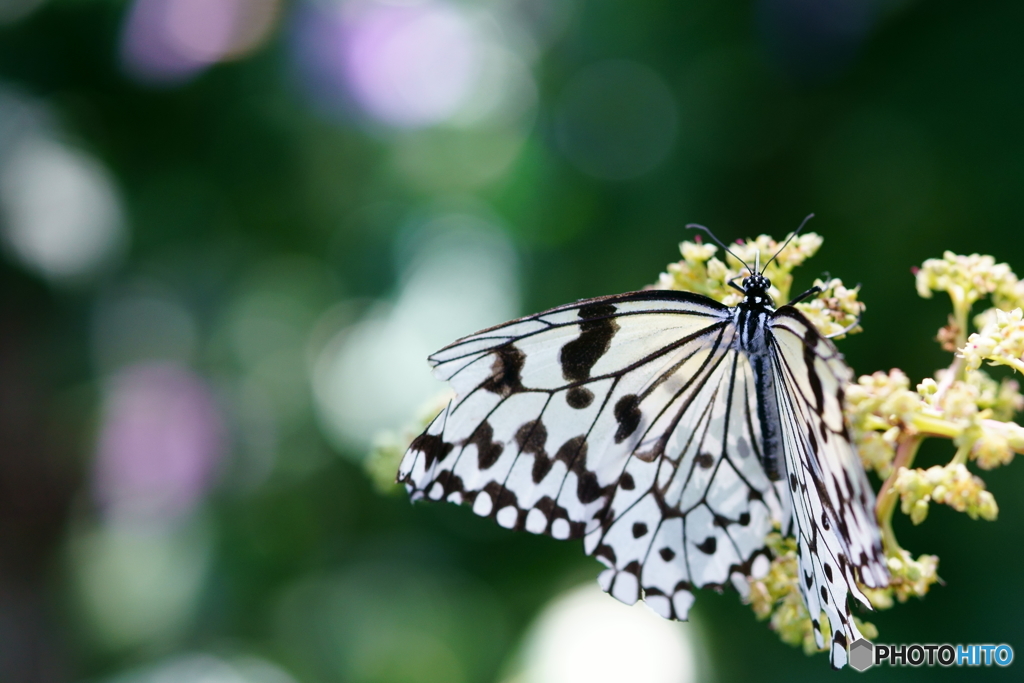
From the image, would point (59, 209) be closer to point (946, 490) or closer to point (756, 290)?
point (756, 290)

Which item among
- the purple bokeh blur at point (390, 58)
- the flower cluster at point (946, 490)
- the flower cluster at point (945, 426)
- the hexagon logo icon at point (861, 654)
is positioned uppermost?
the purple bokeh blur at point (390, 58)

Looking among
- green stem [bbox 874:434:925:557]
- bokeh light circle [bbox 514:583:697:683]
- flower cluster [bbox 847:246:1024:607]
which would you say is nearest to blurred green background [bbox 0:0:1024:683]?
bokeh light circle [bbox 514:583:697:683]

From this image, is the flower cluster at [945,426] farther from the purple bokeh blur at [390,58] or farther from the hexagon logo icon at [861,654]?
the purple bokeh blur at [390,58]

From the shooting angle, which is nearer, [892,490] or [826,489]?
[826,489]

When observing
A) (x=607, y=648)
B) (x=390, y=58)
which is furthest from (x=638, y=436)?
(x=390, y=58)

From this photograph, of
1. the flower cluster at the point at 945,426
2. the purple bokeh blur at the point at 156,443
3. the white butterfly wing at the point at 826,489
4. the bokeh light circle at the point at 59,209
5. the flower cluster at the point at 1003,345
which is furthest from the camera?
the bokeh light circle at the point at 59,209

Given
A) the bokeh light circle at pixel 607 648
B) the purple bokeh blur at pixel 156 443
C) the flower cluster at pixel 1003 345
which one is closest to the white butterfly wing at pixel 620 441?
the flower cluster at pixel 1003 345
